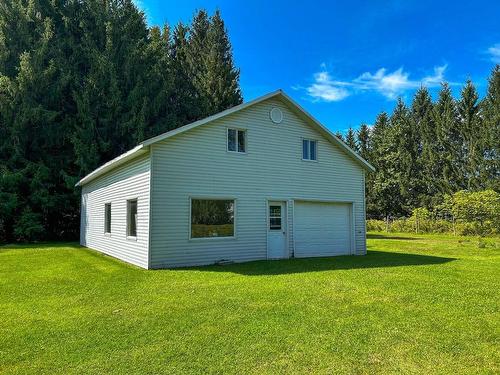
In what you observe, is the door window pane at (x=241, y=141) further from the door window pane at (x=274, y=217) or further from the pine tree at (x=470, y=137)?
the pine tree at (x=470, y=137)

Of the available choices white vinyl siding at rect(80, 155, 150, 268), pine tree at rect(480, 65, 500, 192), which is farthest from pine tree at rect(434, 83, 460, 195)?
white vinyl siding at rect(80, 155, 150, 268)

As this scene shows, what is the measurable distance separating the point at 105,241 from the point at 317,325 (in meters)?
11.4

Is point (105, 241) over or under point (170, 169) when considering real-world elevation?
under

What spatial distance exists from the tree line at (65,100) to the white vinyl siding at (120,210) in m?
4.56

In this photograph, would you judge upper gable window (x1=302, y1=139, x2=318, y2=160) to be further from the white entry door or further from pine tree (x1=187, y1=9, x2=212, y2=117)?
pine tree (x1=187, y1=9, x2=212, y2=117)

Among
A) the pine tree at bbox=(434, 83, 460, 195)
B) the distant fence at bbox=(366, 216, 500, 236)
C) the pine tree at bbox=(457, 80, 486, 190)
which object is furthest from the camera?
the pine tree at bbox=(434, 83, 460, 195)

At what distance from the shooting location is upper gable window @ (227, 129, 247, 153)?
1186cm

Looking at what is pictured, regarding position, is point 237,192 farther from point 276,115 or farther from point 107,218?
point 107,218

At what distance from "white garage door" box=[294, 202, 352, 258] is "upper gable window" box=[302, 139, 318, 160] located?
1697 mm

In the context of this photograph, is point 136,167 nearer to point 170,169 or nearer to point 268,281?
point 170,169

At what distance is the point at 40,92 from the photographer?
2166cm

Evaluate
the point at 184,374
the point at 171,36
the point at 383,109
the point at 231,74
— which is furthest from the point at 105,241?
the point at 383,109

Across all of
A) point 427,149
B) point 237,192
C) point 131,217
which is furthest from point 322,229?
point 427,149

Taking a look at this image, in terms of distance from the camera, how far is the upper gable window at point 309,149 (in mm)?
13438
